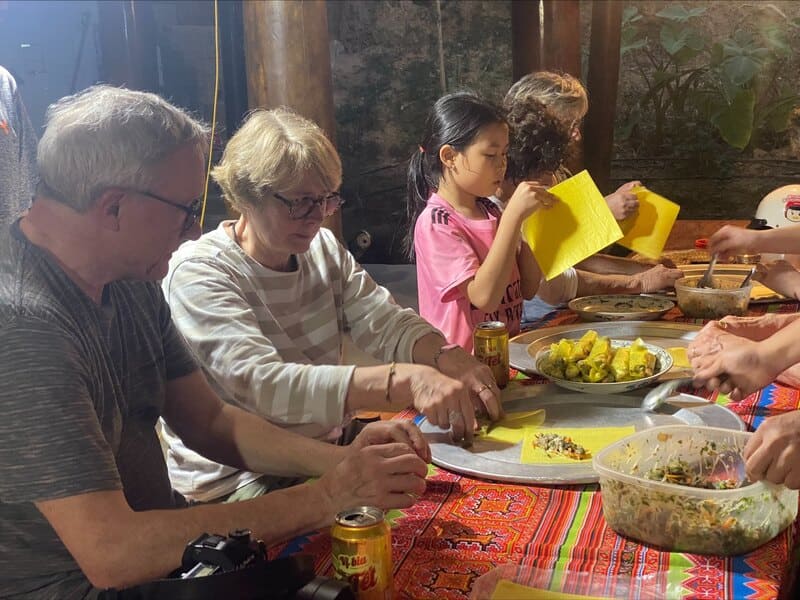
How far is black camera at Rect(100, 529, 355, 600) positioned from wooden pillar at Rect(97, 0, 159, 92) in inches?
156

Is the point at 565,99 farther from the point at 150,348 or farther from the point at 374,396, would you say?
the point at 150,348

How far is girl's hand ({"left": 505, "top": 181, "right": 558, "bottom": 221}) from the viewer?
2482mm

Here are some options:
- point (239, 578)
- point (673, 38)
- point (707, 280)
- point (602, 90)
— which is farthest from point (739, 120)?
point (239, 578)

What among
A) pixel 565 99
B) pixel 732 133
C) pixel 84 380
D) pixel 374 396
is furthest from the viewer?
pixel 732 133

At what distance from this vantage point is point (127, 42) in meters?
5.06

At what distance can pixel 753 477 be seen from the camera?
1261mm

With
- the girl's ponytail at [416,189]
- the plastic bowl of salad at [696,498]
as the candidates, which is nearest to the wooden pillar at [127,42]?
the girl's ponytail at [416,189]

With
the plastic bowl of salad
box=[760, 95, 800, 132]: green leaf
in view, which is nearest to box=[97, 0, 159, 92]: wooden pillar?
the plastic bowl of salad

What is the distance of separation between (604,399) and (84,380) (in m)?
1.15

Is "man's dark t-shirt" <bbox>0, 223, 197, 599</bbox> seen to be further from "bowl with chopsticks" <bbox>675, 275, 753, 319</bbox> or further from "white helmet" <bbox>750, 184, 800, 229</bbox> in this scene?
"white helmet" <bbox>750, 184, 800, 229</bbox>

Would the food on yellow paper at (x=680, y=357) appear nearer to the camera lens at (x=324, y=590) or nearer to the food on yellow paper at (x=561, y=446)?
the food on yellow paper at (x=561, y=446)

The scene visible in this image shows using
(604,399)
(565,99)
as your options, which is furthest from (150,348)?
(565,99)

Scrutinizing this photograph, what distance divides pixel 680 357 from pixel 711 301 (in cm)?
53

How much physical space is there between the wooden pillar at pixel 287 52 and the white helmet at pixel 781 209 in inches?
77.5
